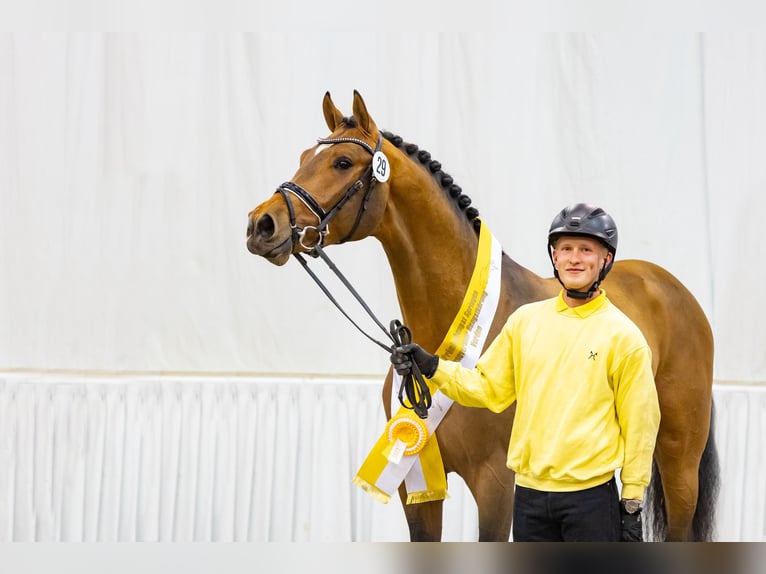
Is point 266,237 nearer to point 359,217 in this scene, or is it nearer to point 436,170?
point 359,217

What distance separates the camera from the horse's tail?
3.26 meters

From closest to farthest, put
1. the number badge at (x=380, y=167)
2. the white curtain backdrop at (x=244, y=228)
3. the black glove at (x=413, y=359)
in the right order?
the black glove at (x=413, y=359) → the number badge at (x=380, y=167) → the white curtain backdrop at (x=244, y=228)

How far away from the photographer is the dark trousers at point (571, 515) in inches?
72.4

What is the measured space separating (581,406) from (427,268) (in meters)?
0.77

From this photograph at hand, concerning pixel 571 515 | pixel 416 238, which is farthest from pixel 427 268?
pixel 571 515

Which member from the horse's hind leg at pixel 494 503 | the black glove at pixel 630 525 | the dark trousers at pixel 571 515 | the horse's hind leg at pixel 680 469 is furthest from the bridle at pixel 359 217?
the horse's hind leg at pixel 680 469

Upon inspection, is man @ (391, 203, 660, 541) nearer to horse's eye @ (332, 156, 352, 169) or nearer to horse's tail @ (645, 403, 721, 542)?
horse's eye @ (332, 156, 352, 169)

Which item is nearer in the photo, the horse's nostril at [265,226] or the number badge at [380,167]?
the horse's nostril at [265,226]

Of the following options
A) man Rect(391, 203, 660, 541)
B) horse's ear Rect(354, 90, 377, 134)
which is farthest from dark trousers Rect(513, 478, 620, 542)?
horse's ear Rect(354, 90, 377, 134)

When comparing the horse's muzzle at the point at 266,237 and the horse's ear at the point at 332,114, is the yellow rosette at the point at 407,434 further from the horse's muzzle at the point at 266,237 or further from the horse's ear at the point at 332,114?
the horse's ear at the point at 332,114

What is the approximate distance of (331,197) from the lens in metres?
2.33

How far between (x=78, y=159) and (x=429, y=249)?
2316 mm

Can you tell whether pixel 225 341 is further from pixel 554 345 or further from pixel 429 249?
pixel 554 345

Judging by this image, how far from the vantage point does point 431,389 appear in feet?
8.03
